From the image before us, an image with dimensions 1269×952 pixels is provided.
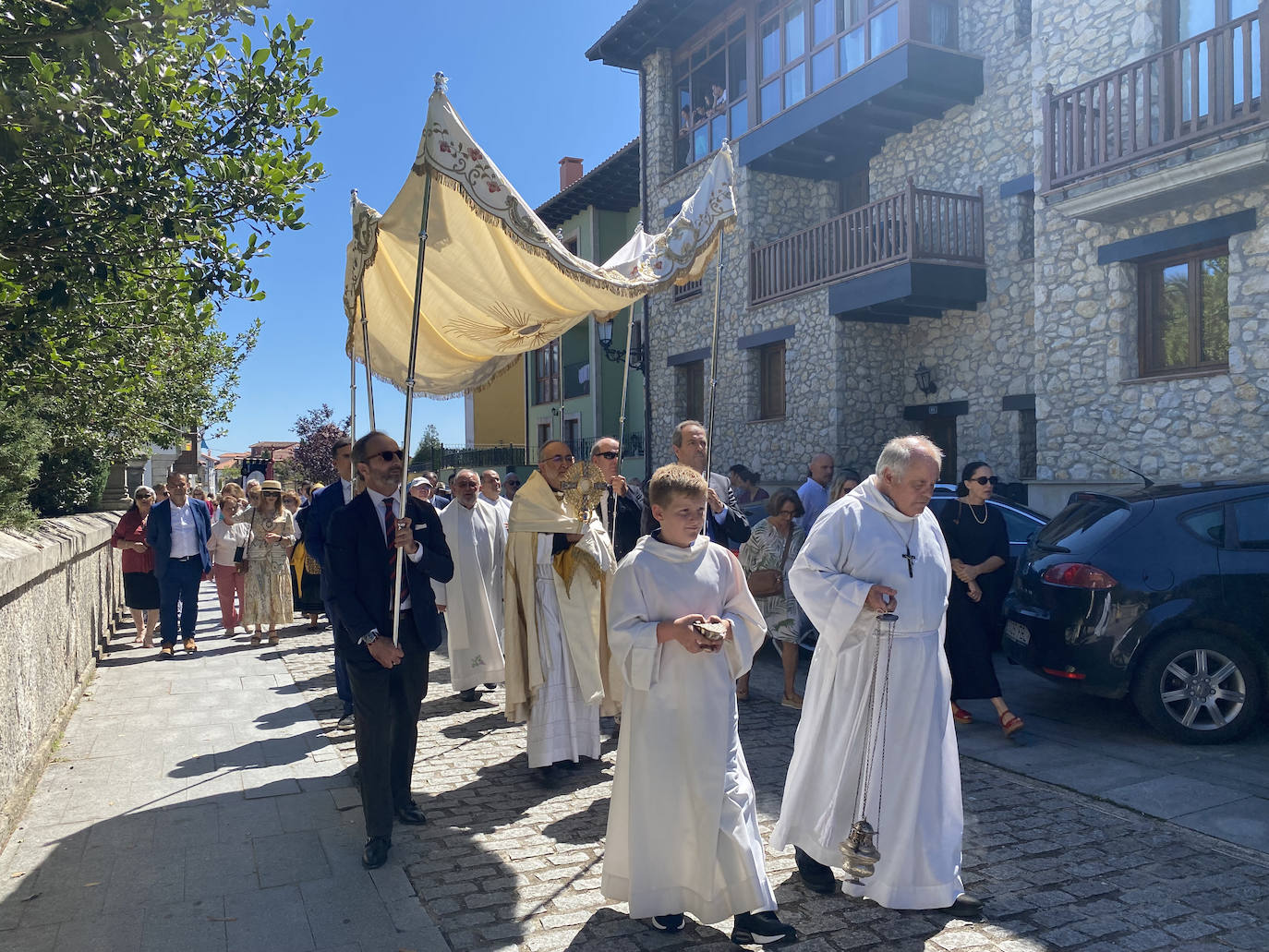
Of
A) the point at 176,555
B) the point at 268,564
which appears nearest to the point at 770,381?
the point at 268,564

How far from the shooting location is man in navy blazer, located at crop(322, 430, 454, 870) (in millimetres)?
4492

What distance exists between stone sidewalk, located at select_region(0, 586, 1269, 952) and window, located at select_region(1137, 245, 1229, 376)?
7.33m

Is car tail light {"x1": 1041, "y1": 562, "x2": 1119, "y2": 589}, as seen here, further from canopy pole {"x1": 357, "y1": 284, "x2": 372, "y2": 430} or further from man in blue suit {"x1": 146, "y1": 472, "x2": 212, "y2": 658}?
man in blue suit {"x1": 146, "y1": 472, "x2": 212, "y2": 658}

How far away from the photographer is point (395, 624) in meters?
4.55

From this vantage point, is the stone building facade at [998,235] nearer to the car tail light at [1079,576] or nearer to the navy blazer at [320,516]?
the car tail light at [1079,576]

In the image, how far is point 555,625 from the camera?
5895 mm

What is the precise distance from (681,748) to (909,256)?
11.9 metres

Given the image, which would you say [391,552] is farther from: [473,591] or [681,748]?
[473,591]

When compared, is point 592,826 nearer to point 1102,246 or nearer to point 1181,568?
point 1181,568

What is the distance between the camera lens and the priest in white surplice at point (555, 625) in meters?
5.71

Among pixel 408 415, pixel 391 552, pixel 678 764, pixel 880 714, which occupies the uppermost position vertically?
pixel 408 415

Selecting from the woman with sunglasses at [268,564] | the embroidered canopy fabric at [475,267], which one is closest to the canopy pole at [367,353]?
the embroidered canopy fabric at [475,267]

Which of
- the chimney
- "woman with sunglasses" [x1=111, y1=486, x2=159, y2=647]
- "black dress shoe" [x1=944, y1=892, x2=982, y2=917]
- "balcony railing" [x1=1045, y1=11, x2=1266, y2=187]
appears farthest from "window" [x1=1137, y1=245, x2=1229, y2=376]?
the chimney

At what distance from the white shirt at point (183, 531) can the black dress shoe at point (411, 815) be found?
6549mm
